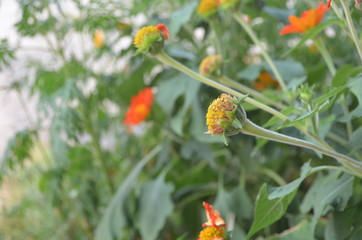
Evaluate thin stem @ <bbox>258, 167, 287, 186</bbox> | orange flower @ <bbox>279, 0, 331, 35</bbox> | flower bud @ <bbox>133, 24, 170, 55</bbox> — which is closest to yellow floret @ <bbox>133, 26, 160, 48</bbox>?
flower bud @ <bbox>133, 24, 170, 55</bbox>

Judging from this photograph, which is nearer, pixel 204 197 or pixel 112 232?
pixel 112 232

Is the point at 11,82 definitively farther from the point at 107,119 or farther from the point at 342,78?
the point at 342,78

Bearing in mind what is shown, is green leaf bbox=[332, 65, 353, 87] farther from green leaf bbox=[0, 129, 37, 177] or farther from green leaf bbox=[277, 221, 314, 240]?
green leaf bbox=[0, 129, 37, 177]

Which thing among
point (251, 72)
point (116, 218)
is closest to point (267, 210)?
point (251, 72)

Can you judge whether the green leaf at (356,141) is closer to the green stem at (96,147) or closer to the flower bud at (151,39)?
the flower bud at (151,39)

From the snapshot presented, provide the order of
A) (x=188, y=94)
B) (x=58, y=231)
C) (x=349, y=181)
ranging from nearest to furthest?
(x=349, y=181) < (x=188, y=94) < (x=58, y=231)

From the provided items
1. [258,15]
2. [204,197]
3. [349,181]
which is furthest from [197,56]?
[349,181]

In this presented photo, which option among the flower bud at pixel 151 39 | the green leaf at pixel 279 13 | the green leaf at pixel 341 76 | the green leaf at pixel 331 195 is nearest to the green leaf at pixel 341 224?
the green leaf at pixel 331 195
